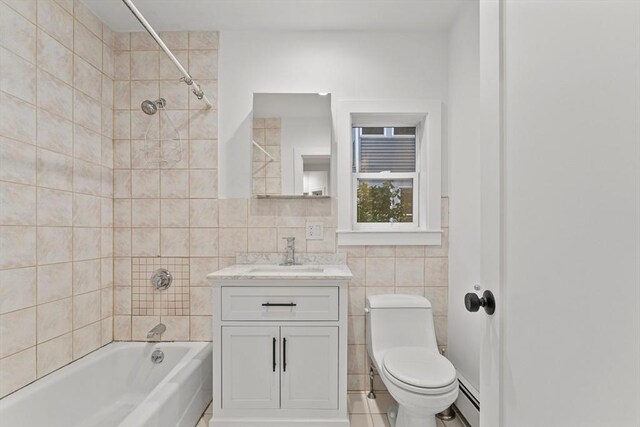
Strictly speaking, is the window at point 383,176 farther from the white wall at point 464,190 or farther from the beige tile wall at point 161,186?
the beige tile wall at point 161,186

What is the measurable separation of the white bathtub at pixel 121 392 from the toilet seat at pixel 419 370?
1.05 meters

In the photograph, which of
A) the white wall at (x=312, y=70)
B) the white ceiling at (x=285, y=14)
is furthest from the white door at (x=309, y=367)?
the white ceiling at (x=285, y=14)

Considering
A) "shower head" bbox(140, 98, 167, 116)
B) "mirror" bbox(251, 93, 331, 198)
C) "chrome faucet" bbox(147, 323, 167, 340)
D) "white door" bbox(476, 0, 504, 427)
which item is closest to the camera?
"white door" bbox(476, 0, 504, 427)

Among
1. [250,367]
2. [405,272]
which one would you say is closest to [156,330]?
[250,367]

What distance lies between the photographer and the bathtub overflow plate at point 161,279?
7.15ft

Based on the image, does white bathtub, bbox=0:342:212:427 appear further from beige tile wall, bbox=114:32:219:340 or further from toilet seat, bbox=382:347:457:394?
toilet seat, bbox=382:347:457:394

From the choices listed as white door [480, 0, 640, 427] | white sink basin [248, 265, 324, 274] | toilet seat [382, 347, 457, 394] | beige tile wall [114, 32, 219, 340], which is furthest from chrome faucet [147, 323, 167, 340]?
white door [480, 0, 640, 427]

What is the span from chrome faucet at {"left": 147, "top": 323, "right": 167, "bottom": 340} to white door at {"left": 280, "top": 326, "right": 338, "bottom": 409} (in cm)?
92

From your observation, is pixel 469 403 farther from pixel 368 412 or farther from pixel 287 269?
pixel 287 269

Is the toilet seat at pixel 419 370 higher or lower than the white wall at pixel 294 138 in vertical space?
lower

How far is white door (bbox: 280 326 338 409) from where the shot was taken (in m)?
1.77

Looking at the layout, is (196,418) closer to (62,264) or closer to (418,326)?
(62,264)

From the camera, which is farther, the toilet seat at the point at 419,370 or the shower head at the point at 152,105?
the shower head at the point at 152,105

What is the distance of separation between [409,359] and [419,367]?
83mm
